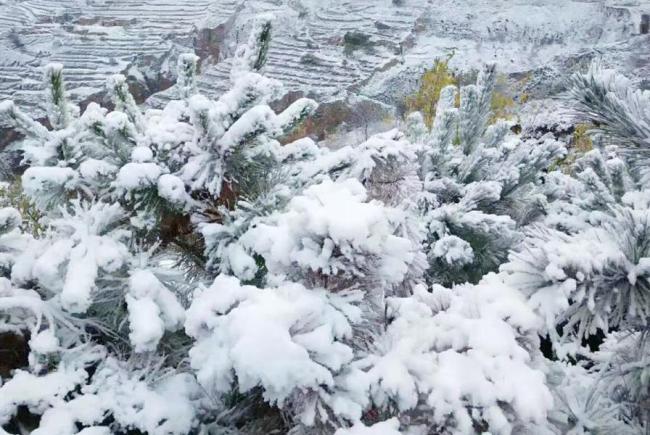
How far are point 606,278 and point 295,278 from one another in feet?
1.75

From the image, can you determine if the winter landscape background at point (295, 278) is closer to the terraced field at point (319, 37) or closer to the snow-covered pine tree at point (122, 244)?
the snow-covered pine tree at point (122, 244)

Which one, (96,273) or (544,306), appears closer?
(544,306)

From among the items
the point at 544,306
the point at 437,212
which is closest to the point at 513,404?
the point at 544,306

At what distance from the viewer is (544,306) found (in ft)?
2.72

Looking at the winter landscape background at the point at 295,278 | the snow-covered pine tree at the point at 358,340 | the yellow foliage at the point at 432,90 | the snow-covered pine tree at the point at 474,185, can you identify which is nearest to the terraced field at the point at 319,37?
the yellow foliage at the point at 432,90

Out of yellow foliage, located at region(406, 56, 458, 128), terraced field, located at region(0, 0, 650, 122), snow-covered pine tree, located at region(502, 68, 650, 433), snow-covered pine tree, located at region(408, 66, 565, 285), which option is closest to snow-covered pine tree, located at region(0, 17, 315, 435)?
snow-covered pine tree, located at region(502, 68, 650, 433)

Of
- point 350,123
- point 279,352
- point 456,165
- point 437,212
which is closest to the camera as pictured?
point 279,352

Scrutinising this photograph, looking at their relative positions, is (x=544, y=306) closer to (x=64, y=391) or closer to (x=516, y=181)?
(x=64, y=391)

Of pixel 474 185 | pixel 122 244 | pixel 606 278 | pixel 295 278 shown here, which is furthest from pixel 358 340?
pixel 474 185

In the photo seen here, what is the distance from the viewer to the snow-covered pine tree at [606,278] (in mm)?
816

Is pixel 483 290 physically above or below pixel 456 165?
above

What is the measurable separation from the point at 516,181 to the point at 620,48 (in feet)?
71.0

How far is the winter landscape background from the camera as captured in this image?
32.7 inches

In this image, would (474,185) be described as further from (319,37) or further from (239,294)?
(319,37)
